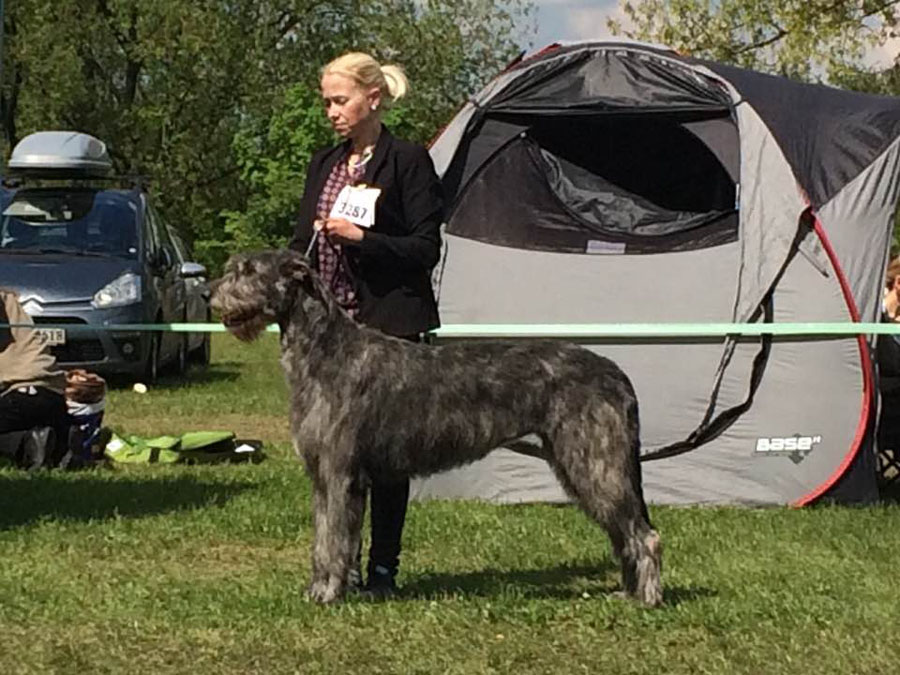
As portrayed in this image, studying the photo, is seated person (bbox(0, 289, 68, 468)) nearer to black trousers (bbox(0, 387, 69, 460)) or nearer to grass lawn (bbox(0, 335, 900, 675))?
black trousers (bbox(0, 387, 69, 460))

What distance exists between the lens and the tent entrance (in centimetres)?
920

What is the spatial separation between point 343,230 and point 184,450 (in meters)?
4.60

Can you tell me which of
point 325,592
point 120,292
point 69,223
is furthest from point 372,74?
point 69,223

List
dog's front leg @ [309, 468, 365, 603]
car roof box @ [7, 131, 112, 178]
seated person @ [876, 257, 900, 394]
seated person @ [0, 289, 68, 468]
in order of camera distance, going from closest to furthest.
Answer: dog's front leg @ [309, 468, 365, 603], seated person @ [876, 257, 900, 394], seated person @ [0, 289, 68, 468], car roof box @ [7, 131, 112, 178]

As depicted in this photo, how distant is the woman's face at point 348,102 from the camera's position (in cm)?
599

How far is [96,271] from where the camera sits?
13.8m

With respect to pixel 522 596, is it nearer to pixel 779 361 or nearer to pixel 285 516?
pixel 285 516

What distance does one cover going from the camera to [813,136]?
29.5 feet

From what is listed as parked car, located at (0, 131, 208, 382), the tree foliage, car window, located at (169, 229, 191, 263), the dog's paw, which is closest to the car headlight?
parked car, located at (0, 131, 208, 382)

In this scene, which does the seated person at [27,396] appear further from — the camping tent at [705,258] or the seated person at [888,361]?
the seated person at [888,361]

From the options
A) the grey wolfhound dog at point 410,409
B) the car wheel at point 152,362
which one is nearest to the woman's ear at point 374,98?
the grey wolfhound dog at point 410,409

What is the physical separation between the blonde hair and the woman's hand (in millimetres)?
540

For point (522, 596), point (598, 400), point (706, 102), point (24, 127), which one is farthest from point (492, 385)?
point (24, 127)

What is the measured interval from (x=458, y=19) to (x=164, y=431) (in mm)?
32736
